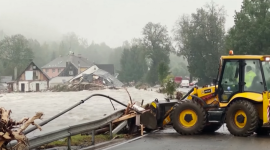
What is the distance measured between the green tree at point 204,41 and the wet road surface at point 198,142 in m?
84.7

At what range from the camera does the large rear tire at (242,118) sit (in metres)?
13.7

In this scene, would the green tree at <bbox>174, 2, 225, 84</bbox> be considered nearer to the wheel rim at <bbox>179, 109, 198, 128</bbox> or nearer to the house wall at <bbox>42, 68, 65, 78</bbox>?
the house wall at <bbox>42, 68, 65, 78</bbox>

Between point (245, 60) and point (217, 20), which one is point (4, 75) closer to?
point (217, 20)

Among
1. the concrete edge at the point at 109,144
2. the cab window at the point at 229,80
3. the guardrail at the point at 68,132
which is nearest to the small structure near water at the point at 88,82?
the cab window at the point at 229,80

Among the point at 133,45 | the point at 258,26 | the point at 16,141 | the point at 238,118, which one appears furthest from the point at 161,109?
the point at 133,45

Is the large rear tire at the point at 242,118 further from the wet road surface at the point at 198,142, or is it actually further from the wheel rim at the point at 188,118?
the wheel rim at the point at 188,118

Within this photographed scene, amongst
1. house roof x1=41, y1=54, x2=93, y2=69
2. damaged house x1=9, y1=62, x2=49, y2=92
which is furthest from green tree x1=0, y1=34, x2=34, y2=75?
damaged house x1=9, y1=62, x2=49, y2=92

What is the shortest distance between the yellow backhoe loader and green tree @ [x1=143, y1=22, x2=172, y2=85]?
10660cm

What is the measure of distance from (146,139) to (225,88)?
10.5 feet

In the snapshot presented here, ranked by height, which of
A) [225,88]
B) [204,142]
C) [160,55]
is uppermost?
[160,55]

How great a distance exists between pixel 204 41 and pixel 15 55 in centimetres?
6940

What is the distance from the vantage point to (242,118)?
14.0 m

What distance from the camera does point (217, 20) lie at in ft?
341

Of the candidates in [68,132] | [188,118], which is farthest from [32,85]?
[68,132]
